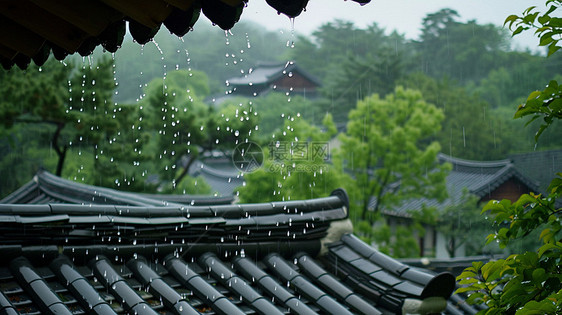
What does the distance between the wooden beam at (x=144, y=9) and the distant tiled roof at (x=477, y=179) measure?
18.0 metres

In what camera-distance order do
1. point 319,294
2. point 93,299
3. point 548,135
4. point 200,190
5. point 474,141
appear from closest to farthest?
point 93,299 < point 319,294 < point 200,190 < point 548,135 < point 474,141

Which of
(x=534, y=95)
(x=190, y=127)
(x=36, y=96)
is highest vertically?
(x=36, y=96)

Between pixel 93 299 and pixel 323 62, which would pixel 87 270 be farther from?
pixel 323 62

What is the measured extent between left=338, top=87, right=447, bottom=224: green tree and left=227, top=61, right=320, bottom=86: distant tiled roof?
16.2 metres

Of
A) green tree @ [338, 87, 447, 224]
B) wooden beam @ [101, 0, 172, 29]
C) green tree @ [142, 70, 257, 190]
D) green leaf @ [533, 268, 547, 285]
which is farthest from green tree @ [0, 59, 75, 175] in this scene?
green leaf @ [533, 268, 547, 285]

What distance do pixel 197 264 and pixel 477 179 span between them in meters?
18.1

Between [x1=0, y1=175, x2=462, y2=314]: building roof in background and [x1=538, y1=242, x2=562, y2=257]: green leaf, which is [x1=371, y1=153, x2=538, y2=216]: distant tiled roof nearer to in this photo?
[x1=0, y1=175, x2=462, y2=314]: building roof in background

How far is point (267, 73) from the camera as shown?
32750 mm

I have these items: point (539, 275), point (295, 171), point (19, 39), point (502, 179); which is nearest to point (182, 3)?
point (19, 39)

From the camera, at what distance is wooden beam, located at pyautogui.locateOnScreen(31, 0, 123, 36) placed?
1799 mm

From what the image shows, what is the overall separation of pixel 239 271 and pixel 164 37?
44.3 metres

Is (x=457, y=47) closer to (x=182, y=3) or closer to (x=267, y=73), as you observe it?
(x=267, y=73)

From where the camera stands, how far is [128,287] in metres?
3.30

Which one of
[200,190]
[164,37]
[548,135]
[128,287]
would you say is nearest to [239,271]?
[128,287]
